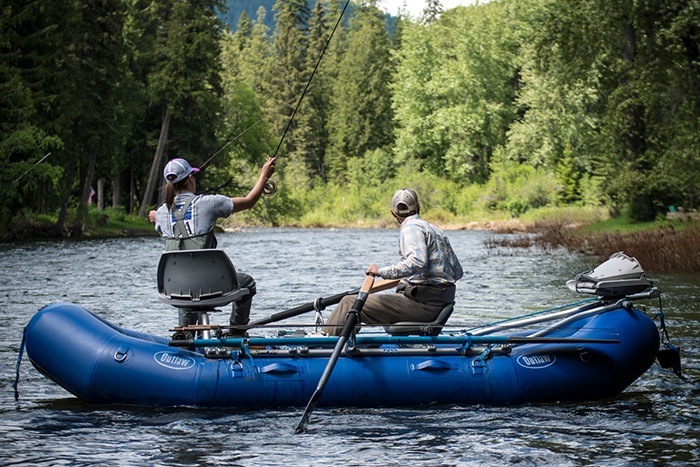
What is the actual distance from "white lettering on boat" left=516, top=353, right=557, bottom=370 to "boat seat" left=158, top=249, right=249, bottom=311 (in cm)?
230

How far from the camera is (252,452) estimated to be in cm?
485

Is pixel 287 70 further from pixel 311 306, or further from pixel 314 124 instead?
pixel 311 306

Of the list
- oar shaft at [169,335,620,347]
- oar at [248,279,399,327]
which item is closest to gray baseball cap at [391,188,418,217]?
oar at [248,279,399,327]

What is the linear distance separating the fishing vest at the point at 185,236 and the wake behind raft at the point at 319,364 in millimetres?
222

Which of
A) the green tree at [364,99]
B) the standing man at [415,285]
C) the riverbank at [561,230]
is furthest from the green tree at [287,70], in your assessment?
the standing man at [415,285]

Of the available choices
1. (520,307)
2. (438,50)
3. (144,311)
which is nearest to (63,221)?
(144,311)

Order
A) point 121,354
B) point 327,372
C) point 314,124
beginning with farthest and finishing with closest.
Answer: point 314,124 → point 121,354 → point 327,372

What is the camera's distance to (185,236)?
575 cm

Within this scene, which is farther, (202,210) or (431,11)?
(431,11)

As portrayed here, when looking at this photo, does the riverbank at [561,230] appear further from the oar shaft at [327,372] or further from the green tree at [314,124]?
the green tree at [314,124]

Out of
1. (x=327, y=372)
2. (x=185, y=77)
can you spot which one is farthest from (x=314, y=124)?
(x=327, y=372)

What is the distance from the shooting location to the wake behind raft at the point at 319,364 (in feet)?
18.6

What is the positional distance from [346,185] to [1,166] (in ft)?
135

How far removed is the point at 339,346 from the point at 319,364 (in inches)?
12.6
